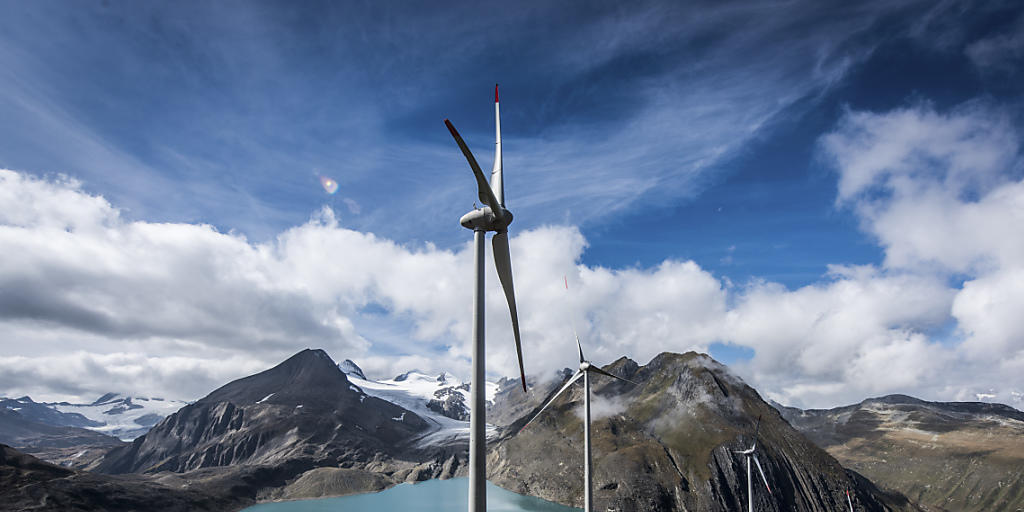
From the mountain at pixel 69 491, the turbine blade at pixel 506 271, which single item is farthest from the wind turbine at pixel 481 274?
the mountain at pixel 69 491

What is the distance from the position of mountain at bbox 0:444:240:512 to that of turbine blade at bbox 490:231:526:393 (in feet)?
A: 603

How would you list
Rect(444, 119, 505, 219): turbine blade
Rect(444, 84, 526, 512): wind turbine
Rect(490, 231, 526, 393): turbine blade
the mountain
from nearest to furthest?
Rect(444, 84, 526, 512): wind turbine
Rect(444, 119, 505, 219): turbine blade
Rect(490, 231, 526, 393): turbine blade
the mountain

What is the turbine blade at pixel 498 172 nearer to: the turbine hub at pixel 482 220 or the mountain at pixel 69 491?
the turbine hub at pixel 482 220

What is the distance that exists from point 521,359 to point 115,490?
209935mm

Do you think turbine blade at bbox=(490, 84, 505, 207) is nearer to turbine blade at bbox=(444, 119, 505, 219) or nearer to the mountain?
turbine blade at bbox=(444, 119, 505, 219)

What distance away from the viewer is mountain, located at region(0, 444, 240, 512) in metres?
150

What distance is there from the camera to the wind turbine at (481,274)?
26469mm

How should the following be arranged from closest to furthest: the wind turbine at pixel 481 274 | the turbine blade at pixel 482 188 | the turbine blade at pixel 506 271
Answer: the wind turbine at pixel 481 274 < the turbine blade at pixel 482 188 < the turbine blade at pixel 506 271

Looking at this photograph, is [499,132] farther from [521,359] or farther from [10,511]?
[10,511]

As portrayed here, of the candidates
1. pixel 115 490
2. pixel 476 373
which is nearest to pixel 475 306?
pixel 476 373

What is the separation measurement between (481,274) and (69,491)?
203m

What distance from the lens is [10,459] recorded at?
549 ft

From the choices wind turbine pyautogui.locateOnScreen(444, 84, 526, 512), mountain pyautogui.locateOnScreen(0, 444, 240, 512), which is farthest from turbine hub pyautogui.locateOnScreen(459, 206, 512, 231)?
mountain pyautogui.locateOnScreen(0, 444, 240, 512)

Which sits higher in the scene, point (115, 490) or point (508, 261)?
point (508, 261)
